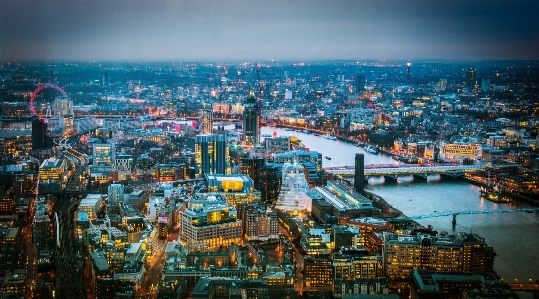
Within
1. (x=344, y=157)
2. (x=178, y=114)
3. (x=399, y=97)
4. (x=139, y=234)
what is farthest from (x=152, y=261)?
(x=399, y=97)

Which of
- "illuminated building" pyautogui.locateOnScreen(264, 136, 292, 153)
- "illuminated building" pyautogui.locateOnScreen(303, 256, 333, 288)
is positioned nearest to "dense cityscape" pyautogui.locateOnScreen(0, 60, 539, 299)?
"illuminated building" pyautogui.locateOnScreen(303, 256, 333, 288)

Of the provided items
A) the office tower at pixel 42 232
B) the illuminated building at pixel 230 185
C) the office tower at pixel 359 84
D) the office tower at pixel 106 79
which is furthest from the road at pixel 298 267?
the office tower at pixel 359 84

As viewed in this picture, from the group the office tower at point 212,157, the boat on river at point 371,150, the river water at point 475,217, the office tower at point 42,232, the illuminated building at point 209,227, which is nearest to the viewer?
the river water at point 475,217

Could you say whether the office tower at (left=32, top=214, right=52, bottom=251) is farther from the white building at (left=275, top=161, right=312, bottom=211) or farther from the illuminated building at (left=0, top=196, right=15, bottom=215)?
the white building at (left=275, top=161, right=312, bottom=211)

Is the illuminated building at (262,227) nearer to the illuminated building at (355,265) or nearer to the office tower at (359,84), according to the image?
the illuminated building at (355,265)

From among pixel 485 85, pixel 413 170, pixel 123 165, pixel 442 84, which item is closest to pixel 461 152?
pixel 442 84

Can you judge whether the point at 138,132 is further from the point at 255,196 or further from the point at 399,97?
the point at 399,97
